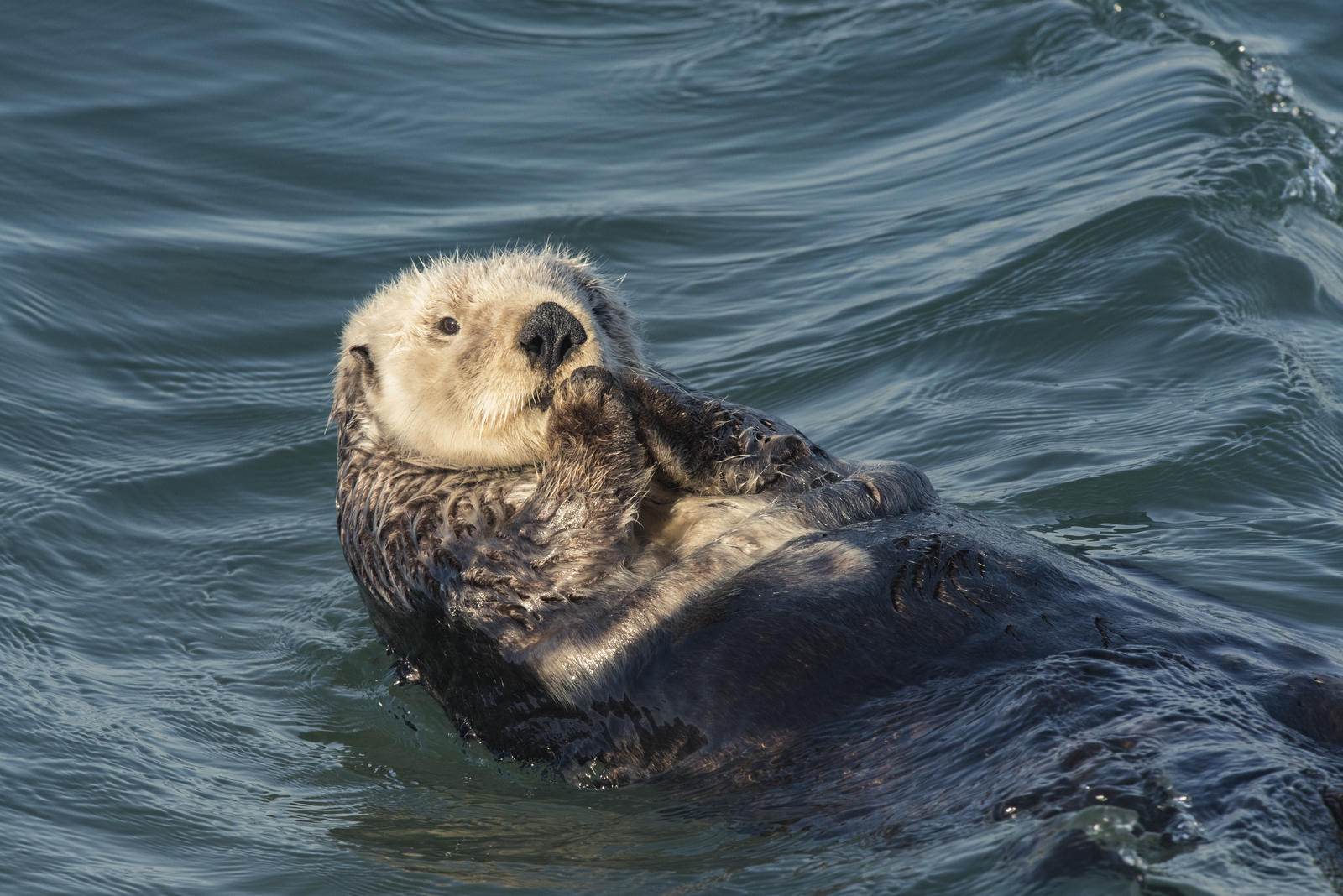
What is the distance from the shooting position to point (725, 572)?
3512 millimetres

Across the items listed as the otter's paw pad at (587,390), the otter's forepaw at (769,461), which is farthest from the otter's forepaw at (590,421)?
the otter's forepaw at (769,461)

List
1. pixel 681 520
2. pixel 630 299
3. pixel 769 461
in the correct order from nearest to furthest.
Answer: pixel 681 520 → pixel 769 461 → pixel 630 299

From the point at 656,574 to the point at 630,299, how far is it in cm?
238

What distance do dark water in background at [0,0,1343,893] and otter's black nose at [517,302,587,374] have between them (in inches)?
43.6

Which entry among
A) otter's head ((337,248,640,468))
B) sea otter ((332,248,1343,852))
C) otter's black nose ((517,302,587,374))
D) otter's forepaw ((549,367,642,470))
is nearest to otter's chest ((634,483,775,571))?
sea otter ((332,248,1343,852))

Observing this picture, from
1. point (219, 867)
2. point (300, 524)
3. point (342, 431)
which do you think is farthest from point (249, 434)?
point (219, 867)

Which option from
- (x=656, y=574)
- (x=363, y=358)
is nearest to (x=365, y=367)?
(x=363, y=358)

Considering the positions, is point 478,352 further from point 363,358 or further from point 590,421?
point 363,358

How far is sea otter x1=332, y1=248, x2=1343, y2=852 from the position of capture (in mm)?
3180

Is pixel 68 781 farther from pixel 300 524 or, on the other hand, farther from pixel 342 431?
pixel 300 524

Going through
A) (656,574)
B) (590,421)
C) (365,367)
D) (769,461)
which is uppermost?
(365,367)

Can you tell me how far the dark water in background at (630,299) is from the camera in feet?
11.5

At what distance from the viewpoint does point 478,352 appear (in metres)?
3.68

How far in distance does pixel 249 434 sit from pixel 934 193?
159 inches
